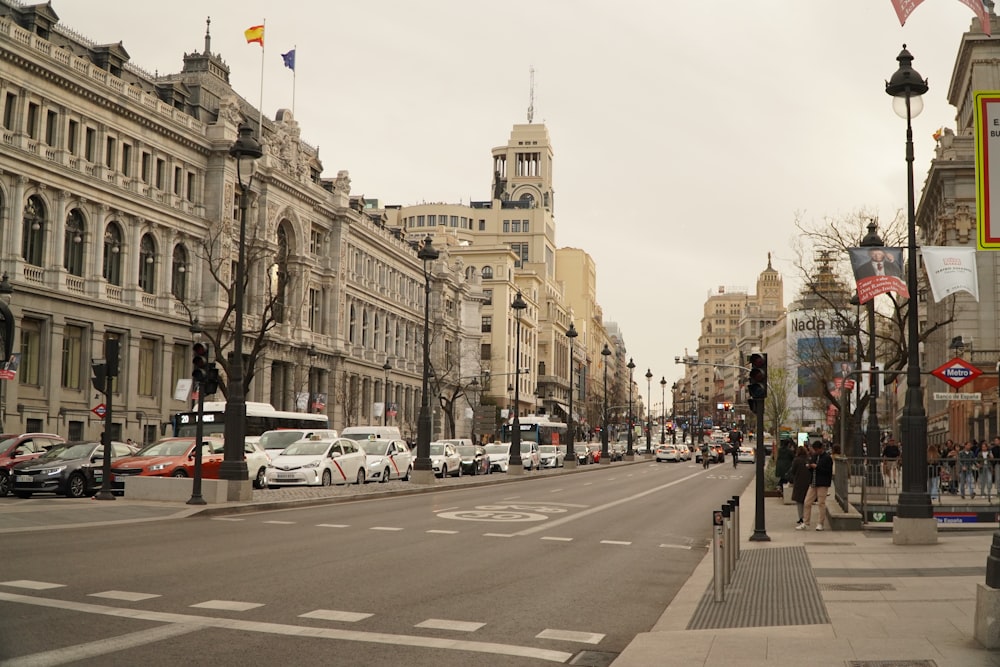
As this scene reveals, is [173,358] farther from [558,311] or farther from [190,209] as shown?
[558,311]

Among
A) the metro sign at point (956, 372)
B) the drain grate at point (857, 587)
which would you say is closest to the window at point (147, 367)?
the metro sign at point (956, 372)

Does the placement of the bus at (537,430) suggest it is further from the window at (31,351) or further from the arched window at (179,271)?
the window at (31,351)

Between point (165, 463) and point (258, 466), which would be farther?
point (258, 466)

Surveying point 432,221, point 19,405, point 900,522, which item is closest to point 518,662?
point 900,522

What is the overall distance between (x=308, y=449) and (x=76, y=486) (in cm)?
862

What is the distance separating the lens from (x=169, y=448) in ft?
92.2

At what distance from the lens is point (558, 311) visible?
15462cm

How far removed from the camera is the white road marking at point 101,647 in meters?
7.54

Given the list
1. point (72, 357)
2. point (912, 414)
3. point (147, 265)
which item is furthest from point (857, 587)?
point (147, 265)

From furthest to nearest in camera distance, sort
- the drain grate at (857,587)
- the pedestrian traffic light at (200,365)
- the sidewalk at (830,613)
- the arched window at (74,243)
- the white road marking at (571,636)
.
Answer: the arched window at (74,243) → the pedestrian traffic light at (200,365) → the drain grate at (857,587) → the white road marking at (571,636) → the sidewalk at (830,613)

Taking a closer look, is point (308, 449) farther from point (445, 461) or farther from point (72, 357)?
point (72, 357)

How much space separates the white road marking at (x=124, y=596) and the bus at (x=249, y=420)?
27.4 metres

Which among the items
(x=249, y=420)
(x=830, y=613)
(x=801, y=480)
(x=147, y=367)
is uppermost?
(x=147, y=367)

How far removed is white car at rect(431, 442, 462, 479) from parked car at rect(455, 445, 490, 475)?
5.80ft
